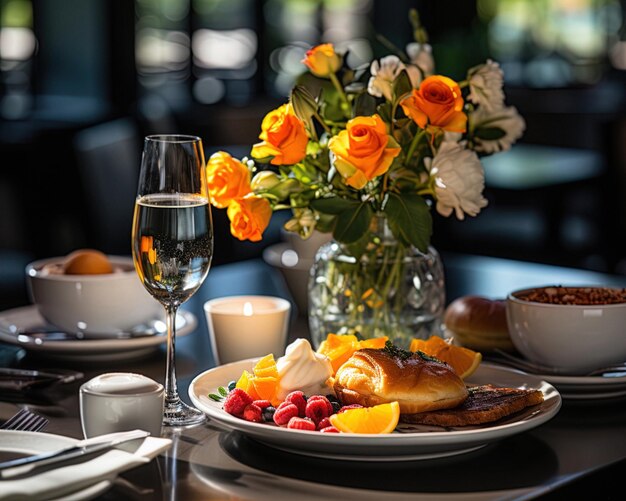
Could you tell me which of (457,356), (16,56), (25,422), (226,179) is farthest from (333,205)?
(16,56)

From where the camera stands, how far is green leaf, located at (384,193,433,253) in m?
1.34

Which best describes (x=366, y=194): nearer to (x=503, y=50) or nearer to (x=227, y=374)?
(x=227, y=374)

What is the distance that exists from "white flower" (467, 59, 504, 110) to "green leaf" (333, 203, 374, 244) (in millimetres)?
252

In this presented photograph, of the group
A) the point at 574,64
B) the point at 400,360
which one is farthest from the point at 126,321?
the point at 574,64

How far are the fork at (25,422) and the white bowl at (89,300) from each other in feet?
1.02

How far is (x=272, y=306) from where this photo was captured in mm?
1509

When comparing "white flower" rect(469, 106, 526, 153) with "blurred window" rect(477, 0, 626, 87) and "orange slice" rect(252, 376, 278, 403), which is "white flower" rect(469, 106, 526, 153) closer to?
"orange slice" rect(252, 376, 278, 403)

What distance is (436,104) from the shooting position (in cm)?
126

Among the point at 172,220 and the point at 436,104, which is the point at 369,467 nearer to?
the point at 172,220

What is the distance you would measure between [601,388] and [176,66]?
5725mm

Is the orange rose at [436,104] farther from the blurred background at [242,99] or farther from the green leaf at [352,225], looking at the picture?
the blurred background at [242,99]

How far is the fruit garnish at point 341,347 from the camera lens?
3.97 feet

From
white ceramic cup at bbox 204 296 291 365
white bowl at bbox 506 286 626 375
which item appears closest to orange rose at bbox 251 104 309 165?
white ceramic cup at bbox 204 296 291 365

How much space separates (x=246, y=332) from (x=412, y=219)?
A: 0.28 m
